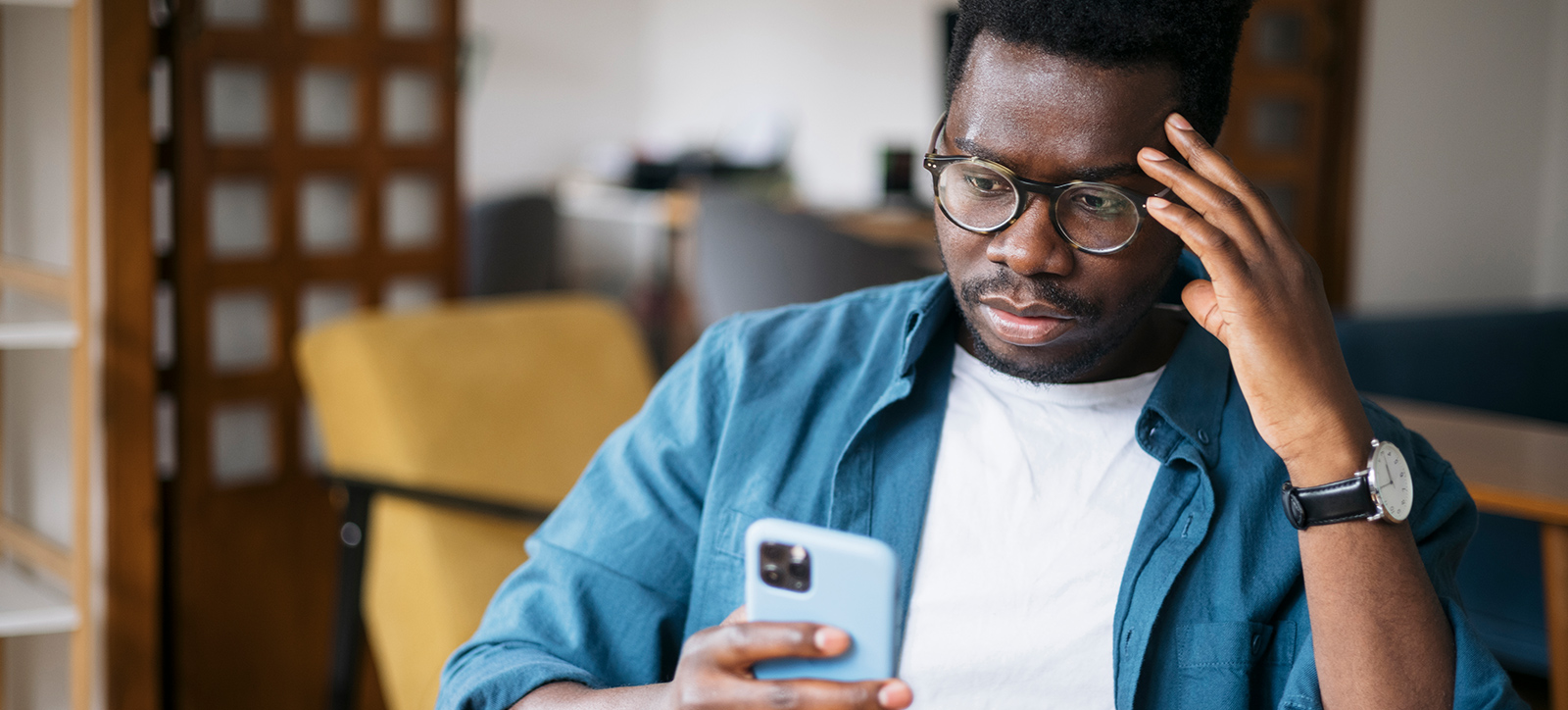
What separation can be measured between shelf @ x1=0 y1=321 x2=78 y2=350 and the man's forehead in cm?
142

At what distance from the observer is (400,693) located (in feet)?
6.42

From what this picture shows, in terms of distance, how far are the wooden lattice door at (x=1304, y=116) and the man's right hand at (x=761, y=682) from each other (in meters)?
2.98

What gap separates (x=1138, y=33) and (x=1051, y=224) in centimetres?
15

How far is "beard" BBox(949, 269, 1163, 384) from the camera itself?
3.19ft

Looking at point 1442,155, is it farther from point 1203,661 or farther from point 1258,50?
point 1203,661

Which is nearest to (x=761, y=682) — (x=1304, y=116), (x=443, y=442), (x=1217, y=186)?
(x=1217, y=186)

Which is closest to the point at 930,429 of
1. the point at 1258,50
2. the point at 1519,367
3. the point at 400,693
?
the point at 400,693

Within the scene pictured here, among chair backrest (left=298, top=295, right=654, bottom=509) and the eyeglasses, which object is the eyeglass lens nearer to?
the eyeglasses

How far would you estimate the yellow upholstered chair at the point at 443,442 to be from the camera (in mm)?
1944

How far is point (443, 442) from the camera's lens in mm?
2045

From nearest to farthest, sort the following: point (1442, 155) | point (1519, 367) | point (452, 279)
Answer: point (452, 279) < point (1519, 367) < point (1442, 155)

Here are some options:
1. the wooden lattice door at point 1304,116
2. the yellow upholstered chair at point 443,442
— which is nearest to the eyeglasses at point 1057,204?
the yellow upholstered chair at point 443,442

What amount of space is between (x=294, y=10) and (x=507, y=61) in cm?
482

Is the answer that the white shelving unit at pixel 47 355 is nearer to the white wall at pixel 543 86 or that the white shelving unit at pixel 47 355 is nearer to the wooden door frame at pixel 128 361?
the wooden door frame at pixel 128 361
